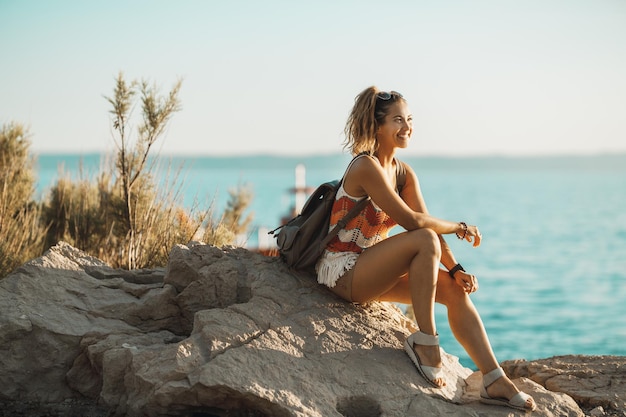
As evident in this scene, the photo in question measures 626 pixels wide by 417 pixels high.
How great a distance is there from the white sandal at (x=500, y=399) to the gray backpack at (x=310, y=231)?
3.97 feet

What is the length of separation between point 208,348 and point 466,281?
5.03ft

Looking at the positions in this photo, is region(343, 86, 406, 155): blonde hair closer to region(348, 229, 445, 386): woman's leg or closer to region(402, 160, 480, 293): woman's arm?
region(402, 160, 480, 293): woman's arm

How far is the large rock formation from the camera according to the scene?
13.2 ft

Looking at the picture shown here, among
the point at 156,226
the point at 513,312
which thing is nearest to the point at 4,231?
the point at 156,226

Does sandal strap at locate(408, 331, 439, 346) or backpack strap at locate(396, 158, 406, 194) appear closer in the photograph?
sandal strap at locate(408, 331, 439, 346)

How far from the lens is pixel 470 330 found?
14.5 ft

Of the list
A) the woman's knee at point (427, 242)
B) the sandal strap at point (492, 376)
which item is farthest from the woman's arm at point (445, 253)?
the sandal strap at point (492, 376)

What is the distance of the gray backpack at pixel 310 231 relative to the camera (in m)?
4.68

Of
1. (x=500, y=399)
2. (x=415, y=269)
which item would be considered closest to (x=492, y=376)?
(x=500, y=399)

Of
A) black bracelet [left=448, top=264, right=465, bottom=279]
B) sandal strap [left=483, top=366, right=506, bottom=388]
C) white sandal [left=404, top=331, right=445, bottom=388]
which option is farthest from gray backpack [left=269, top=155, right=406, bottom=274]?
sandal strap [left=483, top=366, right=506, bottom=388]

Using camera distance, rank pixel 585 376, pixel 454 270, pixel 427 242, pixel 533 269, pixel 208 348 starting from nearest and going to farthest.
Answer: pixel 208 348 → pixel 427 242 → pixel 454 270 → pixel 585 376 → pixel 533 269

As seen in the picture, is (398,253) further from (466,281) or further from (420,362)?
(420,362)

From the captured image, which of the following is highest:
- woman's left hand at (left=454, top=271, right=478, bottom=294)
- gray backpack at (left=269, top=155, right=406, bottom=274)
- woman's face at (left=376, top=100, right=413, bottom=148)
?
woman's face at (left=376, top=100, right=413, bottom=148)

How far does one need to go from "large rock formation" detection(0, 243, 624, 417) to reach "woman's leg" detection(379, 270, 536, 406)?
5.4 inches
